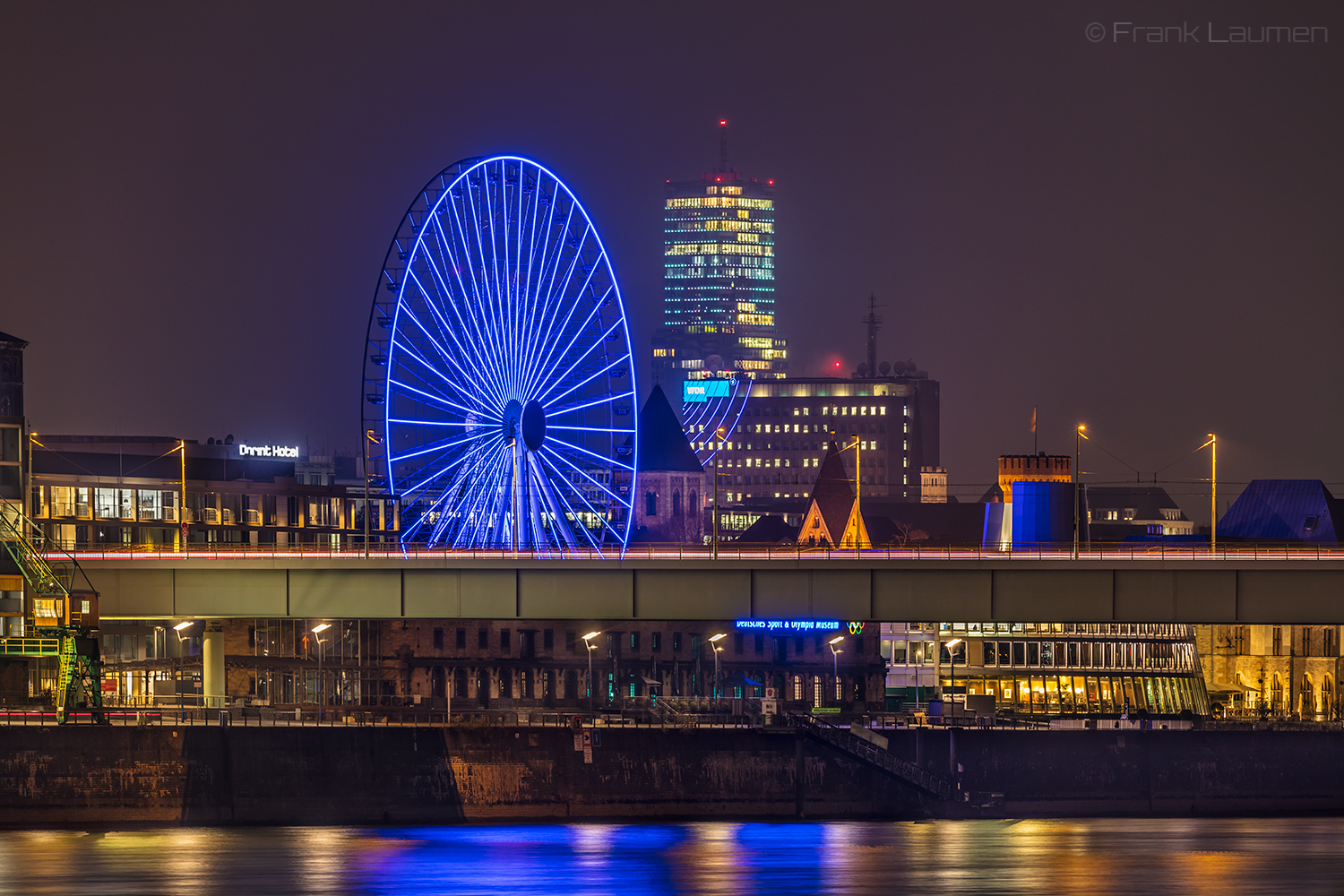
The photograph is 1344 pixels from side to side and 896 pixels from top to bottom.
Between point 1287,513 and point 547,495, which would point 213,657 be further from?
point 1287,513

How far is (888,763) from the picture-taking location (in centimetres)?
10738

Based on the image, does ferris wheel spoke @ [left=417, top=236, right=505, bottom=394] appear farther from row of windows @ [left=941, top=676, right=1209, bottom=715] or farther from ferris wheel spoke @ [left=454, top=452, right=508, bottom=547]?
row of windows @ [left=941, top=676, right=1209, bottom=715]

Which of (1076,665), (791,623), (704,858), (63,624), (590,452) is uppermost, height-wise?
(590,452)

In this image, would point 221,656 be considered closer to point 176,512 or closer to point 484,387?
point 176,512

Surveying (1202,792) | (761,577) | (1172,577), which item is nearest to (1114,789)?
(1202,792)

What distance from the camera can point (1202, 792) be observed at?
108875 millimetres

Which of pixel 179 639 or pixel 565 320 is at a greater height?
pixel 565 320

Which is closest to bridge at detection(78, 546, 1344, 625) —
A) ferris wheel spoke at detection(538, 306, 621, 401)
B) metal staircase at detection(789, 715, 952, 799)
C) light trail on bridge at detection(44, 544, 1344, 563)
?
light trail on bridge at detection(44, 544, 1344, 563)

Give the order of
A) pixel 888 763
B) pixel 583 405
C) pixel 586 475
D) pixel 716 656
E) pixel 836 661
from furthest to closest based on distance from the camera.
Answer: pixel 836 661
pixel 716 656
pixel 586 475
pixel 583 405
pixel 888 763

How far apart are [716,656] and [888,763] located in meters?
41.6

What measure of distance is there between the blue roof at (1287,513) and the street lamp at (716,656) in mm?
48653

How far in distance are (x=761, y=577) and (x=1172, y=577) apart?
20607 millimetres

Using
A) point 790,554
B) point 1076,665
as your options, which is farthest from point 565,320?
point 1076,665

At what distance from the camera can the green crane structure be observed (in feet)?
356
